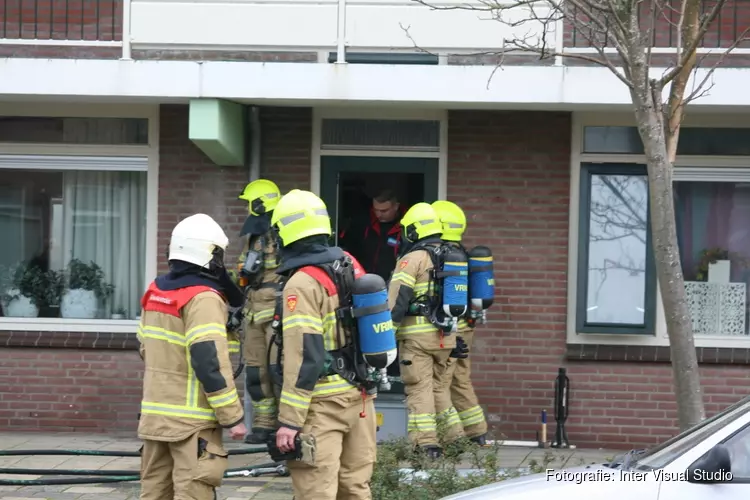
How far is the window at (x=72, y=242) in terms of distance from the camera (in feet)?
33.7

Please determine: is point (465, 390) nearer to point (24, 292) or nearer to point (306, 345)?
point (306, 345)

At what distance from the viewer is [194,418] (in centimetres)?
556

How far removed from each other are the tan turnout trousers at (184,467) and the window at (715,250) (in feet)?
18.3

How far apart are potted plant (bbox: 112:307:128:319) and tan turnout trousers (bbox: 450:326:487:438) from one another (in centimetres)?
317

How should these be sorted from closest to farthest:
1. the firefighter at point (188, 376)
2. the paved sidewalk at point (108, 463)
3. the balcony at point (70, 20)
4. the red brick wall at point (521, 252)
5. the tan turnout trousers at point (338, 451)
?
the tan turnout trousers at point (338, 451), the firefighter at point (188, 376), the paved sidewalk at point (108, 463), the balcony at point (70, 20), the red brick wall at point (521, 252)

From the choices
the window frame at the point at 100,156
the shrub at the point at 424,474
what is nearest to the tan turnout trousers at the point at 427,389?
the shrub at the point at 424,474

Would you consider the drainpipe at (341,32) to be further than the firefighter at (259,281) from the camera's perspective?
Yes

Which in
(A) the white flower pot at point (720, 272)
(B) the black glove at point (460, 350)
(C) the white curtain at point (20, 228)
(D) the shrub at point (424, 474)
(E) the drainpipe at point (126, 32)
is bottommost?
(D) the shrub at point (424, 474)

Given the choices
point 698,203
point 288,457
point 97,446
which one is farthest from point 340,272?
point 698,203

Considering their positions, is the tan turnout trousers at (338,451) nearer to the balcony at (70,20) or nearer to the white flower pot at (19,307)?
the balcony at (70,20)

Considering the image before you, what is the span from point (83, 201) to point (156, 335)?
198 inches

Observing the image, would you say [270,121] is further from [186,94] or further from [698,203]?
[698,203]

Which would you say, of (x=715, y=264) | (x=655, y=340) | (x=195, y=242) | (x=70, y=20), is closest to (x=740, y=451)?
(x=195, y=242)

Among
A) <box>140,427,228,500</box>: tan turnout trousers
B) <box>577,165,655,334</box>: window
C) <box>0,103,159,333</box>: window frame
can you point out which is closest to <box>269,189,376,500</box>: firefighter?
<box>140,427,228,500</box>: tan turnout trousers
